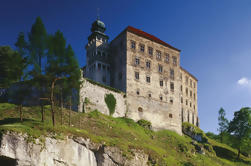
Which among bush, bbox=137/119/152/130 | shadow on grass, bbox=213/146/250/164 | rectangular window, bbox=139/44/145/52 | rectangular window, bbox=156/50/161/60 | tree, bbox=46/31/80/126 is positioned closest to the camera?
tree, bbox=46/31/80/126

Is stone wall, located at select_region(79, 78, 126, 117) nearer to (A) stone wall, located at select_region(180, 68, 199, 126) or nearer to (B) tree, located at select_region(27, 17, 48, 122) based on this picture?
(B) tree, located at select_region(27, 17, 48, 122)

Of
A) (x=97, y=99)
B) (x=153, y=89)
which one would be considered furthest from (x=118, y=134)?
(x=153, y=89)

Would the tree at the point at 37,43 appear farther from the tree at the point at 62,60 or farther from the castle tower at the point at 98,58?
the castle tower at the point at 98,58

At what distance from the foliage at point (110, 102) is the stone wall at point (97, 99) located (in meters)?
0.63

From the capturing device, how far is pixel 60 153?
26.7 meters

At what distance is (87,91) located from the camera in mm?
46219

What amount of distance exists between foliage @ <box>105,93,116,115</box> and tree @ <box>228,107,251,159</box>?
30597 millimetres

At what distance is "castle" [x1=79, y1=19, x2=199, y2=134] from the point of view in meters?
54.3

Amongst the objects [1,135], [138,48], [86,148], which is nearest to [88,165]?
[86,148]

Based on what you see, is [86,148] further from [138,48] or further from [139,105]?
[138,48]

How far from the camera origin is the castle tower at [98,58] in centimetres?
5838

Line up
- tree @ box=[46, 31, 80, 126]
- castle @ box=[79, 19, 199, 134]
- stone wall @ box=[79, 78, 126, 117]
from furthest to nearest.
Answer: castle @ box=[79, 19, 199, 134], stone wall @ box=[79, 78, 126, 117], tree @ box=[46, 31, 80, 126]

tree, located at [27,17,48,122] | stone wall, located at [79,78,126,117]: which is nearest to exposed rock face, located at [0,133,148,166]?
tree, located at [27,17,48,122]

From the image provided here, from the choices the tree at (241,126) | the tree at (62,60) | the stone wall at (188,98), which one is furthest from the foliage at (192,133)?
the tree at (62,60)
